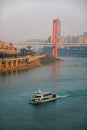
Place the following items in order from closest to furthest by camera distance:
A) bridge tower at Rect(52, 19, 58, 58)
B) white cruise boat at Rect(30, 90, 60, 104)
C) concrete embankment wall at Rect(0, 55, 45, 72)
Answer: white cruise boat at Rect(30, 90, 60, 104) < concrete embankment wall at Rect(0, 55, 45, 72) < bridge tower at Rect(52, 19, 58, 58)

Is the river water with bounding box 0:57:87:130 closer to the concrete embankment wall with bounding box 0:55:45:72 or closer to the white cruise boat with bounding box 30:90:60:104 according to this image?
the white cruise boat with bounding box 30:90:60:104

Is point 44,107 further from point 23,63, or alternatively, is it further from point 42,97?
point 23,63

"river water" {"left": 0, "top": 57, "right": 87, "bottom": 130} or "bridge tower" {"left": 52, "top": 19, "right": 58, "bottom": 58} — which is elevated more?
"bridge tower" {"left": 52, "top": 19, "right": 58, "bottom": 58}

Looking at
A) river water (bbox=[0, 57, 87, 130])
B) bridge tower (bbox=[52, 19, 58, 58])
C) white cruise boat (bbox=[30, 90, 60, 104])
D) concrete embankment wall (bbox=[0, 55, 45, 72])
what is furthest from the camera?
bridge tower (bbox=[52, 19, 58, 58])

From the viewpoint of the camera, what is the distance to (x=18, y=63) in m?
8.44

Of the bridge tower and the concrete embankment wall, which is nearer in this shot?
the concrete embankment wall

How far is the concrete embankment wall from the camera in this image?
25.1 ft

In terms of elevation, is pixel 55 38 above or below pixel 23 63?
above

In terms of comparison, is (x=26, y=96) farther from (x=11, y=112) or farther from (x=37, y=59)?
(x=37, y=59)

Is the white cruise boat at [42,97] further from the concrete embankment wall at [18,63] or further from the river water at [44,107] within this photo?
the concrete embankment wall at [18,63]

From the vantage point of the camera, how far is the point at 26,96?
430cm

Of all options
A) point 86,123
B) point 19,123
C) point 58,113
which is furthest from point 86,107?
point 19,123

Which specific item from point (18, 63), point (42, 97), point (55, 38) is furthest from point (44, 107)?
point (55, 38)

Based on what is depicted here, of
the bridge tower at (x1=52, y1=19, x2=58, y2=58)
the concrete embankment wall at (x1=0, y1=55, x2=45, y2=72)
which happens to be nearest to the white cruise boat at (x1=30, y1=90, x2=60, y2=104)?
the concrete embankment wall at (x1=0, y1=55, x2=45, y2=72)
